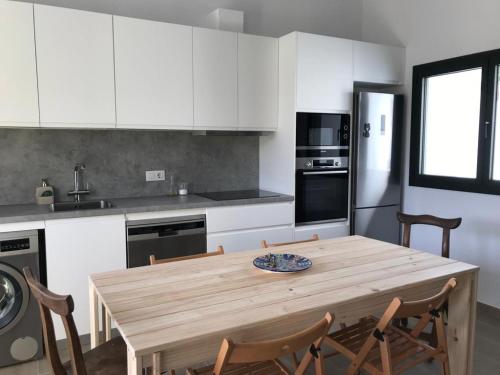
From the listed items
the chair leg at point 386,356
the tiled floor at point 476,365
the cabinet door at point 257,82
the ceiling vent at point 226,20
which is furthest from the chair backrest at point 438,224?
the ceiling vent at point 226,20

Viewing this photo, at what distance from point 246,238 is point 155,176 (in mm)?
960

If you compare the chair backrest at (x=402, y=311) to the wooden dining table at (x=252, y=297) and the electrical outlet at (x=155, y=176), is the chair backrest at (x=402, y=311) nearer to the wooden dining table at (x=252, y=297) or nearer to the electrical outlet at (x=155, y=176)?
the wooden dining table at (x=252, y=297)

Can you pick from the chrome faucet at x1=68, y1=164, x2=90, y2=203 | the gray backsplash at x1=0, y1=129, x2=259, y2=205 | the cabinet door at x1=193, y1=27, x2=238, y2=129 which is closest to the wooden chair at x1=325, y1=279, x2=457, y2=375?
the cabinet door at x1=193, y1=27, x2=238, y2=129

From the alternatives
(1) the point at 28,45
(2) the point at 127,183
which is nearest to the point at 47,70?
(1) the point at 28,45

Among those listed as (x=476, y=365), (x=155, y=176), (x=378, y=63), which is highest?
(x=378, y=63)

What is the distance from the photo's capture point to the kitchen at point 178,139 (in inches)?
106

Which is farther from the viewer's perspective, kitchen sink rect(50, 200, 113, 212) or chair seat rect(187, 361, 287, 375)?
kitchen sink rect(50, 200, 113, 212)

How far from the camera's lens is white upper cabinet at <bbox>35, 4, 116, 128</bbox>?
272cm

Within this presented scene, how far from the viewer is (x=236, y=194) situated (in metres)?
3.60

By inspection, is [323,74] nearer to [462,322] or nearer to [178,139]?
[178,139]

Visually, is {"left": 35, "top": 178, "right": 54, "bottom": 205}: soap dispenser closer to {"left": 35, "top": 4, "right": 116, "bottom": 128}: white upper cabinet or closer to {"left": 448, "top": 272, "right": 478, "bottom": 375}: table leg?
{"left": 35, "top": 4, "right": 116, "bottom": 128}: white upper cabinet

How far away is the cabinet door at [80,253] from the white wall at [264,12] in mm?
1703

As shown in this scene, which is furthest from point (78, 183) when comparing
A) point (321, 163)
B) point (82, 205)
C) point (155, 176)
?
point (321, 163)

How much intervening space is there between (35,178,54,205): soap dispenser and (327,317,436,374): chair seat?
225 cm
